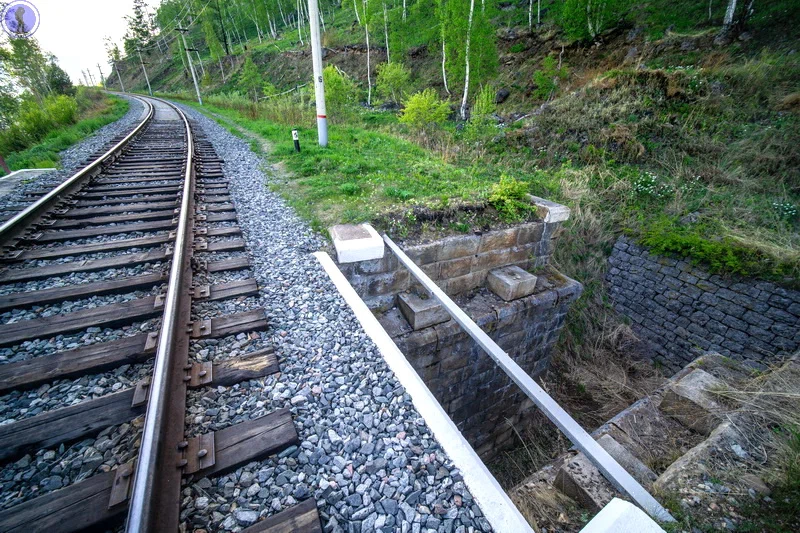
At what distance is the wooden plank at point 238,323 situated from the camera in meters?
2.60

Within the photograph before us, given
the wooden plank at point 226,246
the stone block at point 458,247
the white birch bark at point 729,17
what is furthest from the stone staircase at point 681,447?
the white birch bark at point 729,17

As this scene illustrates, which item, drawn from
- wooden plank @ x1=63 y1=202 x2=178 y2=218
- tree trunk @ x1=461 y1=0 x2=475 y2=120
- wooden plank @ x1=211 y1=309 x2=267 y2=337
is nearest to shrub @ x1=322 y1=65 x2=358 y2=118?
tree trunk @ x1=461 y1=0 x2=475 y2=120

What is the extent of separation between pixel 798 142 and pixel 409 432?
11076 millimetres

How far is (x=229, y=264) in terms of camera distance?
138 inches

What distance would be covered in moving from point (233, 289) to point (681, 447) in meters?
4.62

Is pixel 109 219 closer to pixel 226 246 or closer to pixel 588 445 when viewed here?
pixel 226 246

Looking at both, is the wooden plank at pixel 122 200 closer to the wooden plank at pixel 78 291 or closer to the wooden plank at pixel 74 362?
the wooden plank at pixel 78 291

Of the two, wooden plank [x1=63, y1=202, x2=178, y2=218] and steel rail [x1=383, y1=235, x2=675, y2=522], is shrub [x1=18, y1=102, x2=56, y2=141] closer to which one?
wooden plank [x1=63, y1=202, x2=178, y2=218]

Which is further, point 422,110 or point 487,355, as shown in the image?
point 422,110

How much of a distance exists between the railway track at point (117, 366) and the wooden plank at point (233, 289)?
0.01 m

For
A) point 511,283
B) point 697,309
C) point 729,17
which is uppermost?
point 729,17

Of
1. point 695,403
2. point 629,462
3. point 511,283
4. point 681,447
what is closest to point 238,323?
point 511,283

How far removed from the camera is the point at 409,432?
1.92 metres

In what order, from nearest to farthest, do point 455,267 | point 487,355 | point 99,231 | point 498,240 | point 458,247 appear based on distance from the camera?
1. point 99,231
2. point 458,247
3. point 455,267
4. point 498,240
5. point 487,355
